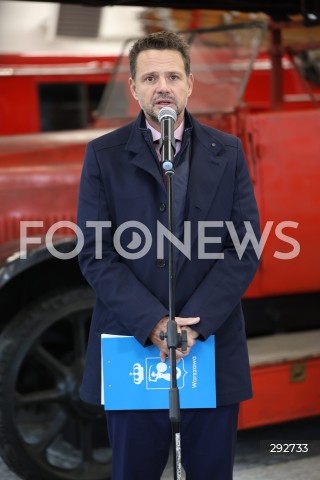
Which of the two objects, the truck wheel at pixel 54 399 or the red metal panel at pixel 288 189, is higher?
the red metal panel at pixel 288 189

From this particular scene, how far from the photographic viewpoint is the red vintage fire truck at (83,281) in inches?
136

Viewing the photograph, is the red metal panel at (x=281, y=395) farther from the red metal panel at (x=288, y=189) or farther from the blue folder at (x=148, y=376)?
the blue folder at (x=148, y=376)

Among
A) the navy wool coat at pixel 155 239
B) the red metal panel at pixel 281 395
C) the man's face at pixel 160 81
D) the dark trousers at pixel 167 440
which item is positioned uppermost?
the man's face at pixel 160 81

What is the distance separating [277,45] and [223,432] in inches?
93.3

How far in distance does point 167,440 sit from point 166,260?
1.54 ft

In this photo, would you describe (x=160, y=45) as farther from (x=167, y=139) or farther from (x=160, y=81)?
(x=167, y=139)

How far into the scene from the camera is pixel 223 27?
4.21m

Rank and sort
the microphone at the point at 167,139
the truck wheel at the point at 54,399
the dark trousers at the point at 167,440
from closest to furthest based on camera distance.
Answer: the microphone at the point at 167,139, the dark trousers at the point at 167,440, the truck wheel at the point at 54,399

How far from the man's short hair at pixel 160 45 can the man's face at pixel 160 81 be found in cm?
1

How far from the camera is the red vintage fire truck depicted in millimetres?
3459

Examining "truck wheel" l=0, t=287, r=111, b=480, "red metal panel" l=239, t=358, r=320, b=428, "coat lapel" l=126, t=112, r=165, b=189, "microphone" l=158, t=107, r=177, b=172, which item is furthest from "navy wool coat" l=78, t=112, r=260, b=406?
"red metal panel" l=239, t=358, r=320, b=428

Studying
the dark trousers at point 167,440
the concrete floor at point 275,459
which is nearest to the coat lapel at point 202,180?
the dark trousers at point 167,440

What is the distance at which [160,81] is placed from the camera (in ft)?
7.18

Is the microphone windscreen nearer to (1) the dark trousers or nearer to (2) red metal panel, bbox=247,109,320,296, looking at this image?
(1) the dark trousers
